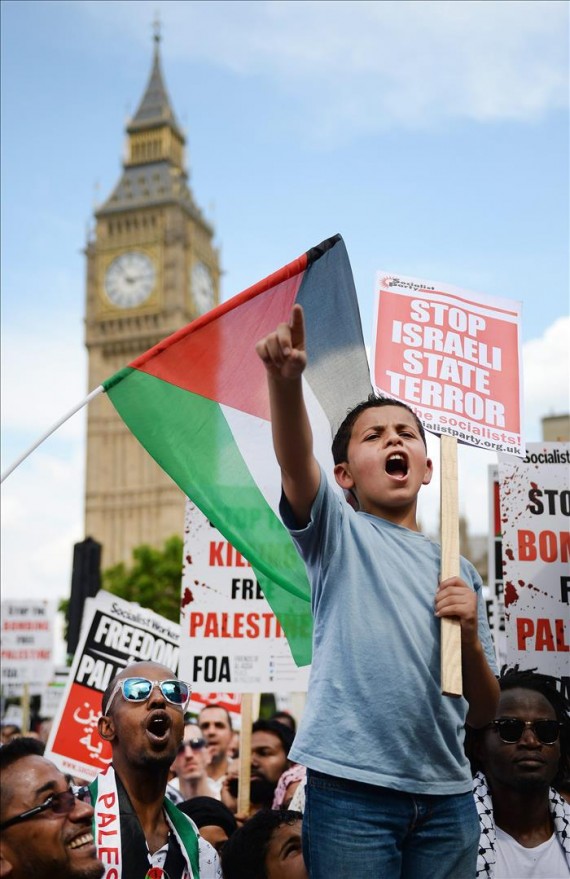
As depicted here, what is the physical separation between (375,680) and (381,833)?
32 centimetres

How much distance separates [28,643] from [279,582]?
10.2 metres

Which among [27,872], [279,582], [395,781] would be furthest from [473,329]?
[27,872]

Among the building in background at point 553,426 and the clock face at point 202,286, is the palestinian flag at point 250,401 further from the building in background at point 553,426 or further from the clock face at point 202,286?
the clock face at point 202,286

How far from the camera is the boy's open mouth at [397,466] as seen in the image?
2.79 m

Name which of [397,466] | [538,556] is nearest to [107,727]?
[397,466]

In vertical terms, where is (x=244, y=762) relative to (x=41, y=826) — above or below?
below

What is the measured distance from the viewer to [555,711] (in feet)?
12.3

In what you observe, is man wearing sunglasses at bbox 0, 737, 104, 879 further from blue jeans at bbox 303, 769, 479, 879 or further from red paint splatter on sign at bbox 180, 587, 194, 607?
red paint splatter on sign at bbox 180, 587, 194, 607

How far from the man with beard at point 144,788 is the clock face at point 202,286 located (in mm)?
70910

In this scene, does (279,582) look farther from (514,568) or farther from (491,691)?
(514,568)

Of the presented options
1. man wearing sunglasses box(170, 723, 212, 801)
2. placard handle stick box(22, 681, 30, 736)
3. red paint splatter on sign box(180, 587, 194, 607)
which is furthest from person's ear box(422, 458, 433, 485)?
placard handle stick box(22, 681, 30, 736)

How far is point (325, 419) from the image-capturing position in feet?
11.4

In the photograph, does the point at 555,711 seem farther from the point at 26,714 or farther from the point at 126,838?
the point at 26,714

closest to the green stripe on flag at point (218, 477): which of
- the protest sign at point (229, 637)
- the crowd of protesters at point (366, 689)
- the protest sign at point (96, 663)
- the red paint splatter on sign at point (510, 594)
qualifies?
the crowd of protesters at point (366, 689)
